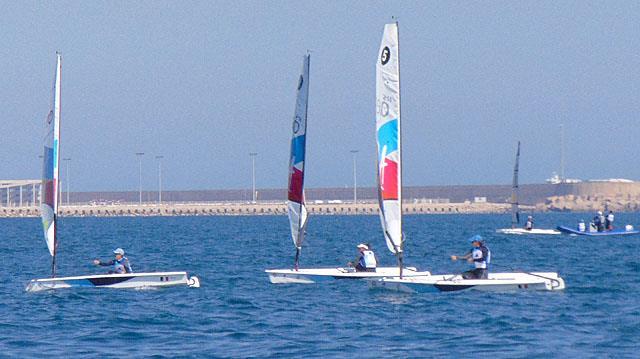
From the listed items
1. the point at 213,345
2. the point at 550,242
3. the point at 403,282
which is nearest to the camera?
the point at 213,345

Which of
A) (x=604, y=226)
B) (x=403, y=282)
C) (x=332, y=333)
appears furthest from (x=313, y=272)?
(x=604, y=226)

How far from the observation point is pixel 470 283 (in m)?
30.3

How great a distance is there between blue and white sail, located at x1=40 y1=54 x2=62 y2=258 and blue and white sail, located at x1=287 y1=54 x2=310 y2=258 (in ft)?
22.7

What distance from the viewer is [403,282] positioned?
3058cm

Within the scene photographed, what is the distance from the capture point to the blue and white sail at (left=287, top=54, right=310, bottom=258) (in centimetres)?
3581

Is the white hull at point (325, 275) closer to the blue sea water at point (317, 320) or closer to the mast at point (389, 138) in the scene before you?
the blue sea water at point (317, 320)

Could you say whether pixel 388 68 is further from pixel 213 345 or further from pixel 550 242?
pixel 550 242

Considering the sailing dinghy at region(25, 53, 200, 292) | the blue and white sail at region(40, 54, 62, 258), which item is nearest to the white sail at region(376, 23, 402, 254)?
the sailing dinghy at region(25, 53, 200, 292)

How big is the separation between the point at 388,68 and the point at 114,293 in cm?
936

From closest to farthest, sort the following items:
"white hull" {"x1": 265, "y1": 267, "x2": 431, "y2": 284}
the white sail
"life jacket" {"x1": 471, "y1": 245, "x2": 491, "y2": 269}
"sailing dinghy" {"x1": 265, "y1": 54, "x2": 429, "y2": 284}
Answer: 1. "life jacket" {"x1": 471, "y1": 245, "x2": 491, "y2": 269}
2. the white sail
3. "white hull" {"x1": 265, "y1": 267, "x2": 431, "y2": 284}
4. "sailing dinghy" {"x1": 265, "y1": 54, "x2": 429, "y2": 284}

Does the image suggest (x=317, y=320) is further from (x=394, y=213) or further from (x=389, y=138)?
(x=389, y=138)

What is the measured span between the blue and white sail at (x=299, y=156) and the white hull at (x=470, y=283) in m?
4.84

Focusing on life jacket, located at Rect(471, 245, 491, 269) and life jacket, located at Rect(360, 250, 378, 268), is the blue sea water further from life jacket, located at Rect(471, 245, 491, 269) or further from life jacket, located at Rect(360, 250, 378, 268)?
life jacket, located at Rect(471, 245, 491, 269)

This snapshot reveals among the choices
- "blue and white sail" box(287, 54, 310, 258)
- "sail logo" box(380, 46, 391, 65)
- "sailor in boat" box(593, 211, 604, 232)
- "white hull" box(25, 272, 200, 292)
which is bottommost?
"white hull" box(25, 272, 200, 292)
